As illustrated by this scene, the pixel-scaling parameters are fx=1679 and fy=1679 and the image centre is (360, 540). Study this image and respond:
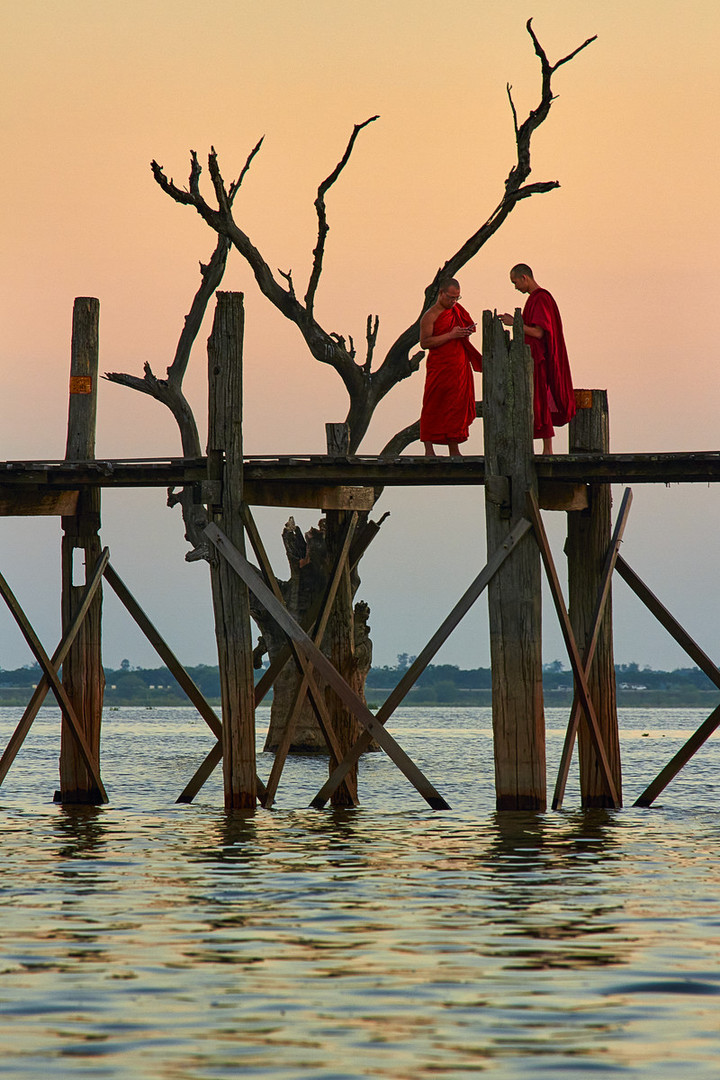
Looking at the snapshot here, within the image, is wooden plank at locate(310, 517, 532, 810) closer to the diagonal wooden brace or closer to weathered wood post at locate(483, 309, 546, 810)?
weathered wood post at locate(483, 309, 546, 810)

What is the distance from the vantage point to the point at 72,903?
9.05 metres

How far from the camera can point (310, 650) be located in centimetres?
1255

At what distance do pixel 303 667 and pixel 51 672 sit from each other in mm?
2089

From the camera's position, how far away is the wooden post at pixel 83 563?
1401 centimetres

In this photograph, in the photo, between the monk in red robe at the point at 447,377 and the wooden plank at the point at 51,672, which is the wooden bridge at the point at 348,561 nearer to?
the wooden plank at the point at 51,672

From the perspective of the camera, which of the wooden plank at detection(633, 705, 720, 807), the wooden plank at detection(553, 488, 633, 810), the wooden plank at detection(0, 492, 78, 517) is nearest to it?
the wooden plank at detection(553, 488, 633, 810)

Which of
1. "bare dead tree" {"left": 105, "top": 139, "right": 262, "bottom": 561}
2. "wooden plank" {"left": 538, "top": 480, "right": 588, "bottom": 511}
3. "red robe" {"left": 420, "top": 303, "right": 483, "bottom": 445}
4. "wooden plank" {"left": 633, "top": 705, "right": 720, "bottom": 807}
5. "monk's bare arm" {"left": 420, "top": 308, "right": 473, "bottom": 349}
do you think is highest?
"bare dead tree" {"left": 105, "top": 139, "right": 262, "bottom": 561}

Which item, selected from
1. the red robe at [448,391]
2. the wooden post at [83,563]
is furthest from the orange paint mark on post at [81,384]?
the red robe at [448,391]

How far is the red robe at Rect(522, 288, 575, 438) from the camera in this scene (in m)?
13.1

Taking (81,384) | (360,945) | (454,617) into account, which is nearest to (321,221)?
(81,384)

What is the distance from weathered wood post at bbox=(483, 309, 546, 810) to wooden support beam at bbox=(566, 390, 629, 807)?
1188 mm

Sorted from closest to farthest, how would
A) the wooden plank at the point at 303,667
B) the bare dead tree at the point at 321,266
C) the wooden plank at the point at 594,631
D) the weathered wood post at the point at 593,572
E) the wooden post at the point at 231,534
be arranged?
the wooden post at the point at 231,534 < the wooden plank at the point at 594,631 < the wooden plank at the point at 303,667 < the weathered wood post at the point at 593,572 < the bare dead tree at the point at 321,266

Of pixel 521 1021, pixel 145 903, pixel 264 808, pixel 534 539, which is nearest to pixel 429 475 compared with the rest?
pixel 534 539

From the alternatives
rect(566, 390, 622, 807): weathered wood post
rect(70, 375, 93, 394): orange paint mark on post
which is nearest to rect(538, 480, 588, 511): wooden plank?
rect(566, 390, 622, 807): weathered wood post
